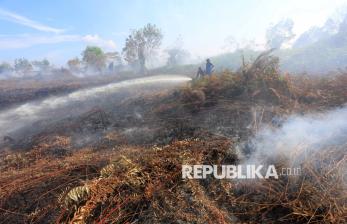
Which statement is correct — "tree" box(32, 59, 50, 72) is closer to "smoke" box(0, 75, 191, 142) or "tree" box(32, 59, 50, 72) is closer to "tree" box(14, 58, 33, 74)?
"tree" box(14, 58, 33, 74)

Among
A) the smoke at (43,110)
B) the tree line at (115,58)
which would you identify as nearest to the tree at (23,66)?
the tree line at (115,58)

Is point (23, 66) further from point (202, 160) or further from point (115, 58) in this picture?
point (202, 160)

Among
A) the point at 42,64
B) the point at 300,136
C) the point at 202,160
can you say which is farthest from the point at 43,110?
the point at 42,64

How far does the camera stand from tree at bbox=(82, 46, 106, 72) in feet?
112

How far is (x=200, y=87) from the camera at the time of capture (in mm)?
7949

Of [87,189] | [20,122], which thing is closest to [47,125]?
[20,122]

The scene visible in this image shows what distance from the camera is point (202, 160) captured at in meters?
4.10

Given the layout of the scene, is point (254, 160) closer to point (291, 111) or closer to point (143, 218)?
point (143, 218)

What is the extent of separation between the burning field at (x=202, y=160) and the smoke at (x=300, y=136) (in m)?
0.02

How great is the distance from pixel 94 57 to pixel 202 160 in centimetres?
3344

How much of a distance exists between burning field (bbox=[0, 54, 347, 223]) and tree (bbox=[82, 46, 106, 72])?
2837 cm

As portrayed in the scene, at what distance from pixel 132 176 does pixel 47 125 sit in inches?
271

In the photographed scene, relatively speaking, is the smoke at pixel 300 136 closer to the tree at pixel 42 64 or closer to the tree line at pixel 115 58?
the tree line at pixel 115 58

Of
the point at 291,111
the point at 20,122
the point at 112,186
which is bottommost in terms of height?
the point at 20,122
